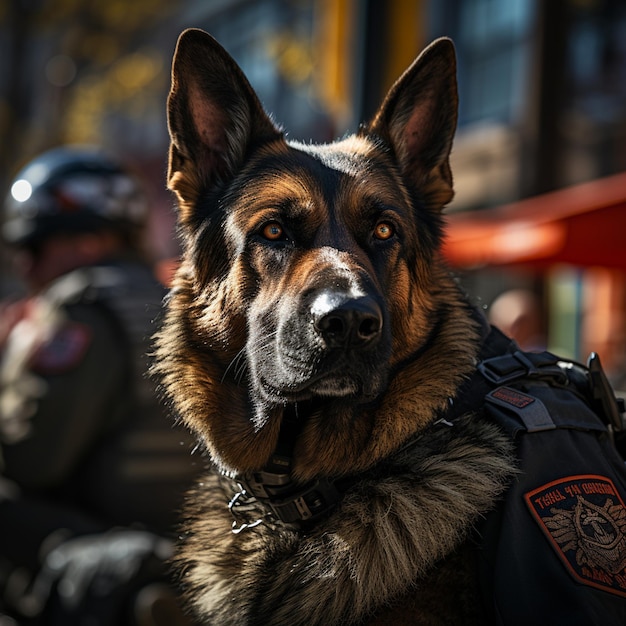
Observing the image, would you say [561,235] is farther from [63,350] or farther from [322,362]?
[322,362]

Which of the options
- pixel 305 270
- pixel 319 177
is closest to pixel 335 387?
pixel 305 270

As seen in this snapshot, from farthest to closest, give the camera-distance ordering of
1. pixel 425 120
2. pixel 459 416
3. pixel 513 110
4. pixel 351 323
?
pixel 513 110, pixel 425 120, pixel 459 416, pixel 351 323

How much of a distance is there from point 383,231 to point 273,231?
0.35m

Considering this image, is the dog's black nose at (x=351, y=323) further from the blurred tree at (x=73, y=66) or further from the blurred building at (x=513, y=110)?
the blurred tree at (x=73, y=66)

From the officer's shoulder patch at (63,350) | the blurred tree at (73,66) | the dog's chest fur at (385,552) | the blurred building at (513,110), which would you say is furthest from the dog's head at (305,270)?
the blurred tree at (73,66)

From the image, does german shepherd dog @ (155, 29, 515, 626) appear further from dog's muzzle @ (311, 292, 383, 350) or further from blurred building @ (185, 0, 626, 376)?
blurred building @ (185, 0, 626, 376)

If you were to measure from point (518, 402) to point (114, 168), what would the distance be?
3.27 metres

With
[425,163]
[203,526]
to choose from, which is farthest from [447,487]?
[425,163]

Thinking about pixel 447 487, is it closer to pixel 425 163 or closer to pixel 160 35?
pixel 425 163

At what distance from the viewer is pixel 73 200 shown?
174 inches

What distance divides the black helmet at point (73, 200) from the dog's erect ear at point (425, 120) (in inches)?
83.8

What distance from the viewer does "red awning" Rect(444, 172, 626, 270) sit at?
6.28 m

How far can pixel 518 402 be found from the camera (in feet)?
6.80

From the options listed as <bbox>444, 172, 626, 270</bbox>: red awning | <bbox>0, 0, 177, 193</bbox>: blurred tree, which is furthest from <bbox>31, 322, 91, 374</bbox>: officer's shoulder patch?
<bbox>0, 0, 177, 193</bbox>: blurred tree
